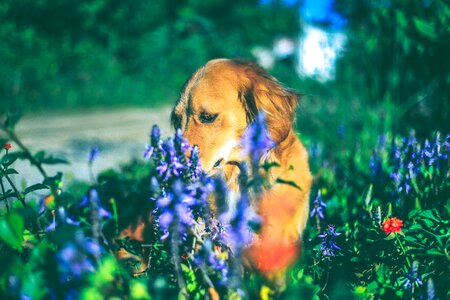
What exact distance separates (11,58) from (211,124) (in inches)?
458

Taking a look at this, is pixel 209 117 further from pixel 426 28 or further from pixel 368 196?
pixel 426 28

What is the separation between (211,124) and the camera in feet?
8.59

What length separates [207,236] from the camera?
5.81 ft

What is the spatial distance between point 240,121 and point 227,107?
13cm

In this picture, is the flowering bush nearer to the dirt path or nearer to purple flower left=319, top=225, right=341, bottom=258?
purple flower left=319, top=225, right=341, bottom=258

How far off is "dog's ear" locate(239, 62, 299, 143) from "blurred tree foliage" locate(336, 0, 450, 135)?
149cm

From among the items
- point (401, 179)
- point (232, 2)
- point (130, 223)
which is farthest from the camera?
point (232, 2)

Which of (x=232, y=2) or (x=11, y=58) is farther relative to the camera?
(x=232, y=2)

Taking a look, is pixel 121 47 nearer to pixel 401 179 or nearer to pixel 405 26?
pixel 405 26

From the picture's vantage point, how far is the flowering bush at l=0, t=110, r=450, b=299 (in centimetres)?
123

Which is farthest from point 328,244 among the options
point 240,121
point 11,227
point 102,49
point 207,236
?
point 102,49

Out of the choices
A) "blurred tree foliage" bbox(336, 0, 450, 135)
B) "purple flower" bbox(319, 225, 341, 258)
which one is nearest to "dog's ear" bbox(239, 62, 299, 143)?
"purple flower" bbox(319, 225, 341, 258)

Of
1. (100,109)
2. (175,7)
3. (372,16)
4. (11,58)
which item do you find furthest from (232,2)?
(372,16)

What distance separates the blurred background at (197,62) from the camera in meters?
4.52
